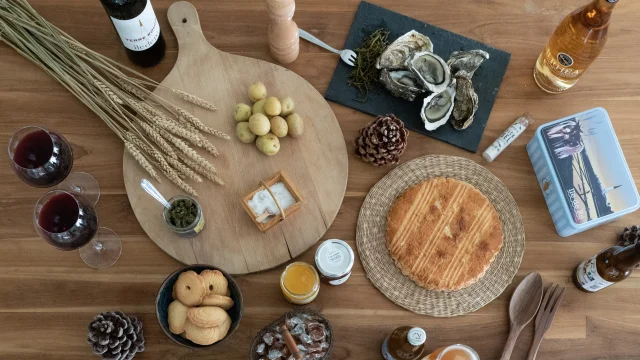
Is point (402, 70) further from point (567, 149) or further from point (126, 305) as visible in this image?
point (126, 305)

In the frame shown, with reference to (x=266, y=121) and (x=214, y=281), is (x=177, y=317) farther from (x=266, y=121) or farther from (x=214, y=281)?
(x=266, y=121)

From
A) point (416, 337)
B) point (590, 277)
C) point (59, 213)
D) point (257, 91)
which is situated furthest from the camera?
point (257, 91)

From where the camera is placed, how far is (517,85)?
4.73 ft

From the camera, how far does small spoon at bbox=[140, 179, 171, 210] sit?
1.13 meters

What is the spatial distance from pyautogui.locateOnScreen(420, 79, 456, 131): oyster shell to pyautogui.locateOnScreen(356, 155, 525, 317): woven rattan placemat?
89 mm

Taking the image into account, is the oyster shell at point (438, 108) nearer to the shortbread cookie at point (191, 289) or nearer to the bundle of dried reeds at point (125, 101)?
the bundle of dried reeds at point (125, 101)

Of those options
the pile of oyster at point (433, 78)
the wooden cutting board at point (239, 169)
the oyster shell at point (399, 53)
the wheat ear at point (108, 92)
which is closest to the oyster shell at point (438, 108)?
the pile of oyster at point (433, 78)

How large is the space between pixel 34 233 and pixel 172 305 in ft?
1.46

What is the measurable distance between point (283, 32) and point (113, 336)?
2.71ft

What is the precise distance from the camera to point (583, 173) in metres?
1.27

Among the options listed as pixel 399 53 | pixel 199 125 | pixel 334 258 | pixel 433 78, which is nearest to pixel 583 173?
pixel 433 78

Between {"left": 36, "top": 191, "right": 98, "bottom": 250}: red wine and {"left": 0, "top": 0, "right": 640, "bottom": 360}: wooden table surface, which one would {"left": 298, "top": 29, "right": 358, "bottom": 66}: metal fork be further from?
{"left": 36, "top": 191, "right": 98, "bottom": 250}: red wine

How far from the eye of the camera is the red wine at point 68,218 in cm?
108

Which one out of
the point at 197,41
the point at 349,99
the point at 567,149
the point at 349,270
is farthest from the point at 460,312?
the point at 197,41
